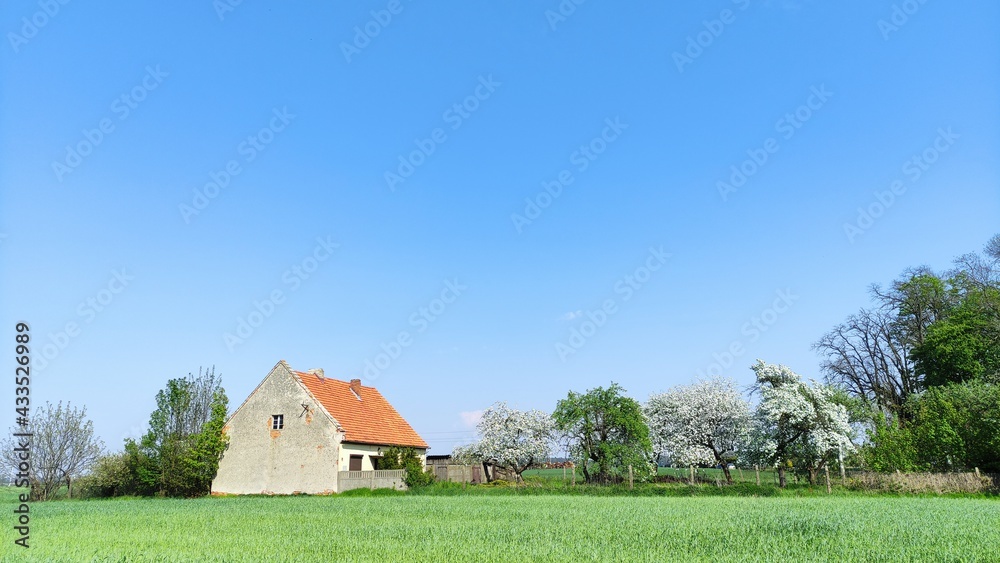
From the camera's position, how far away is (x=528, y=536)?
12.6m

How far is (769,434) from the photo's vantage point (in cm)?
3494

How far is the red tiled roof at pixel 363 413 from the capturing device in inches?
1490

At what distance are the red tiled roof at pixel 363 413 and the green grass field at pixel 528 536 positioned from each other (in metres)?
19.2

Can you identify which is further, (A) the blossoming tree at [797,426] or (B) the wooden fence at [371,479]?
(B) the wooden fence at [371,479]

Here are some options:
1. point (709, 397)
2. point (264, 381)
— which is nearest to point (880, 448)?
point (709, 397)

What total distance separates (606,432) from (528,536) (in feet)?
76.7

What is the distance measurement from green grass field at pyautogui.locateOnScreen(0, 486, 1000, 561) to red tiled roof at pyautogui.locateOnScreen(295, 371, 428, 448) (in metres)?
19.2

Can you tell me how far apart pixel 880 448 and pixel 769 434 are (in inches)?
239

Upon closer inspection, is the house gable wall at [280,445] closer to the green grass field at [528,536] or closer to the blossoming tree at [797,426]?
the green grass field at [528,536]

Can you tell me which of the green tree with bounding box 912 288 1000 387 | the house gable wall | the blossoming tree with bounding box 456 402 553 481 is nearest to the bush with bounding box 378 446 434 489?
the house gable wall

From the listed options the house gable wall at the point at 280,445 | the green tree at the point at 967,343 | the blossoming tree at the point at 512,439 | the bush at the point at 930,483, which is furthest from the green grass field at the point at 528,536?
the green tree at the point at 967,343

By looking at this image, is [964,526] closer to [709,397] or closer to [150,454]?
[709,397]

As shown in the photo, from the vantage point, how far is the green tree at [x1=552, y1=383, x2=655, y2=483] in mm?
33969

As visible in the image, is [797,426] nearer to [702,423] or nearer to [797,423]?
[797,423]
